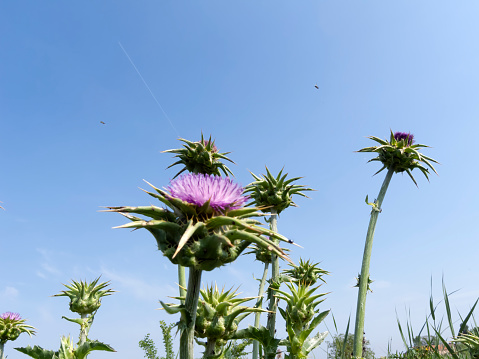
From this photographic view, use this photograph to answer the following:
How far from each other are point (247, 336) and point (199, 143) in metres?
4.04

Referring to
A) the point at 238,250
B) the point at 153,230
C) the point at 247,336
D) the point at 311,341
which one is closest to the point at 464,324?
the point at 311,341

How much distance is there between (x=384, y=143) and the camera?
32.7 ft

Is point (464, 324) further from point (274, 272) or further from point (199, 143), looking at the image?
point (199, 143)

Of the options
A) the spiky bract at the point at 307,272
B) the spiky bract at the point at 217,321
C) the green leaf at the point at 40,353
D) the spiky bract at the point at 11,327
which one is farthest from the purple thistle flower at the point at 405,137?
the spiky bract at the point at 11,327

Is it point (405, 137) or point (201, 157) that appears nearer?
point (201, 157)

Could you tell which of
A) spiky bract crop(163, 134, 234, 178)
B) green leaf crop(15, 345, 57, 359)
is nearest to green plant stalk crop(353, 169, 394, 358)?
spiky bract crop(163, 134, 234, 178)

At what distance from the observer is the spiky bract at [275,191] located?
22.9 ft

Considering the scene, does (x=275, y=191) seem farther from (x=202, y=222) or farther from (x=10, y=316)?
(x=10, y=316)

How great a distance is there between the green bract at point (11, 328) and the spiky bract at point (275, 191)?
6655 mm

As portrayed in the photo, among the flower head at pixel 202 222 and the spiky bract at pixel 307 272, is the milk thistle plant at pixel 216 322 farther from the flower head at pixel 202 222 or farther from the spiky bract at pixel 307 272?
the spiky bract at pixel 307 272

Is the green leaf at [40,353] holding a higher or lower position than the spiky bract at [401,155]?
lower

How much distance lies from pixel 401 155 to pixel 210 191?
7965mm

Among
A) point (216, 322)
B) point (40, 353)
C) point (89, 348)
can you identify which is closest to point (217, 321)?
point (216, 322)

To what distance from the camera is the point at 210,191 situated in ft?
9.73
